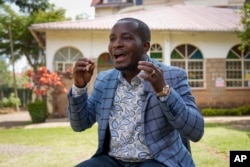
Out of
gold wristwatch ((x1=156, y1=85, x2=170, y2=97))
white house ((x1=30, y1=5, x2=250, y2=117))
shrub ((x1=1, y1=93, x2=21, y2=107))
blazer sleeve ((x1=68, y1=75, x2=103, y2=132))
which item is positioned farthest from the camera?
shrub ((x1=1, y1=93, x2=21, y2=107))

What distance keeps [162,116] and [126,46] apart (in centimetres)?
43

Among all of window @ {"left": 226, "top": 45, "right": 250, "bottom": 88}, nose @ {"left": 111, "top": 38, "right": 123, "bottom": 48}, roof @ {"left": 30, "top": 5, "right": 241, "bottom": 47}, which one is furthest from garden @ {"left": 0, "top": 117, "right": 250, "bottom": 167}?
window @ {"left": 226, "top": 45, "right": 250, "bottom": 88}

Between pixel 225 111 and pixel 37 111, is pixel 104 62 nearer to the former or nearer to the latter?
pixel 37 111

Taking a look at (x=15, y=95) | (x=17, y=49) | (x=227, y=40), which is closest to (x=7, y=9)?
(x=17, y=49)

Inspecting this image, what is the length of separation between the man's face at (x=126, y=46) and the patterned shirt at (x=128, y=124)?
0.16 meters

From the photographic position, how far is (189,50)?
1706cm

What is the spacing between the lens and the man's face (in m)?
2.12

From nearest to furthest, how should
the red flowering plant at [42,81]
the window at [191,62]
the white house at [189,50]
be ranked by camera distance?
the red flowering plant at [42,81]
the white house at [189,50]
the window at [191,62]

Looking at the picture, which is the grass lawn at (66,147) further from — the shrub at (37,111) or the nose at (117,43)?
the nose at (117,43)

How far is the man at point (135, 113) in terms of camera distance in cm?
209

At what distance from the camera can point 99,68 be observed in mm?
16500

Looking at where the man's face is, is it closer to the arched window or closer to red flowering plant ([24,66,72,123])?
red flowering plant ([24,66,72,123])

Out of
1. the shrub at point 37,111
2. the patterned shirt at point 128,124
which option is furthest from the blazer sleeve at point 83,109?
the shrub at point 37,111

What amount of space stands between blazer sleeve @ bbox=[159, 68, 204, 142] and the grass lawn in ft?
13.4
